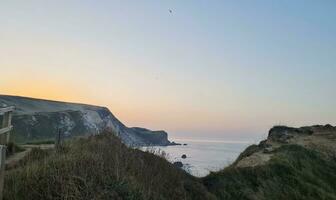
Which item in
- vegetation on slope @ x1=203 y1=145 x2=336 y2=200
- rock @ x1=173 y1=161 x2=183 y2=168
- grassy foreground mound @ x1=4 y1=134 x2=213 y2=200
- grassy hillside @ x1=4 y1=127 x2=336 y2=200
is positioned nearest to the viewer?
grassy foreground mound @ x1=4 y1=134 x2=213 y2=200

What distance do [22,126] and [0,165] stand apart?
12101cm

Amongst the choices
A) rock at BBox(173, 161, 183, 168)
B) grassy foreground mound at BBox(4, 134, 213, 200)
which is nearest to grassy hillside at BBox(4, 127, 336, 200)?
grassy foreground mound at BBox(4, 134, 213, 200)

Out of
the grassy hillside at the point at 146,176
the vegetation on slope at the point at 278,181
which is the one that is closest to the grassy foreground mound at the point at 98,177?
the grassy hillside at the point at 146,176

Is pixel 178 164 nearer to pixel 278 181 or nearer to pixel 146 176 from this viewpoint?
pixel 278 181

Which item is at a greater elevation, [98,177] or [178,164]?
[178,164]

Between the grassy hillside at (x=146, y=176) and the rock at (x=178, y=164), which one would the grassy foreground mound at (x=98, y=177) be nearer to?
the grassy hillside at (x=146, y=176)

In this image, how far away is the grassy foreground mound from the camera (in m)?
10.2

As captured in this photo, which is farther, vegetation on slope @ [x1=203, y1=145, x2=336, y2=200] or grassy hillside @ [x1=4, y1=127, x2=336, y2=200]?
vegetation on slope @ [x1=203, y1=145, x2=336, y2=200]

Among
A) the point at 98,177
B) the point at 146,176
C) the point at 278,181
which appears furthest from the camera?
the point at 278,181

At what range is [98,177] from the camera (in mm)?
10648

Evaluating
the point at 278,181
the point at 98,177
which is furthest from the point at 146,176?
the point at 278,181

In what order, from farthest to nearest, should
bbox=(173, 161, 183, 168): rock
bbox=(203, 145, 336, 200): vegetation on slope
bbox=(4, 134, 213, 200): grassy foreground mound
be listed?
bbox=(173, 161, 183, 168): rock, bbox=(203, 145, 336, 200): vegetation on slope, bbox=(4, 134, 213, 200): grassy foreground mound

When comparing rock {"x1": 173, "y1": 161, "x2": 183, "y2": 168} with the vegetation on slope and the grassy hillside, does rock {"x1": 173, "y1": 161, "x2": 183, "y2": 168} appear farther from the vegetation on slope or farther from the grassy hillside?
the vegetation on slope

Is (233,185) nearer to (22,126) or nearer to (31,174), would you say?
(31,174)
